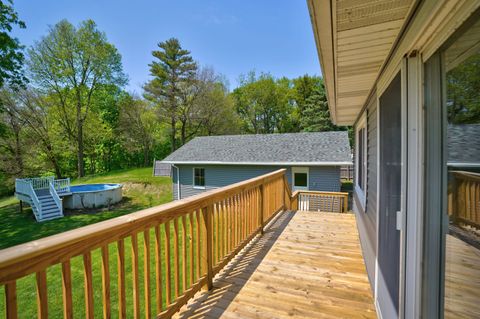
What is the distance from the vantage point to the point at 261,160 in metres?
11.8

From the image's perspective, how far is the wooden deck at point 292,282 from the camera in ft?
7.27

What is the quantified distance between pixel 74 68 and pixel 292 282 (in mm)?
23984

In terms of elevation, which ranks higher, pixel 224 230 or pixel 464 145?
pixel 464 145

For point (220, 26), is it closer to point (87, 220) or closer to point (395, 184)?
point (87, 220)

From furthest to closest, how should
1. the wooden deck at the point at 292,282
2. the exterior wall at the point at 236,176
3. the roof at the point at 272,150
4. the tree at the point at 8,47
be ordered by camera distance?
the roof at the point at 272,150
the exterior wall at the point at 236,176
the tree at the point at 8,47
the wooden deck at the point at 292,282

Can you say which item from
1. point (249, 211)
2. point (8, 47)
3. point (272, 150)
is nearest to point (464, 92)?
point (249, 211)

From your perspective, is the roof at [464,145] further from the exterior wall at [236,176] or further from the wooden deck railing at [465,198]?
the exterior wall at [236,176]

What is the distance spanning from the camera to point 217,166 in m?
12.8

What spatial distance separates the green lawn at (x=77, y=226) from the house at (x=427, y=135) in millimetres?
3418

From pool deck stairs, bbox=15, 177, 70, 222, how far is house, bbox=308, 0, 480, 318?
14364 millimetres

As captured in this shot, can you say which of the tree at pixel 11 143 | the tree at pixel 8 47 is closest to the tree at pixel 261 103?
the tree at pixel 11 143

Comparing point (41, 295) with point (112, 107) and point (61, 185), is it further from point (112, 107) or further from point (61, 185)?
point (112, 107)

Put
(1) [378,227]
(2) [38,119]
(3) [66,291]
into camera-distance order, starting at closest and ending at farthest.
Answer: (3) [66,291] → (1) [378,227] → (2) [38,119]

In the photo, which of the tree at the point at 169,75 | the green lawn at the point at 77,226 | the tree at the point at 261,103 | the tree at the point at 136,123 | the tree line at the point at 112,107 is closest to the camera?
the green lawn at the point at 77,226
